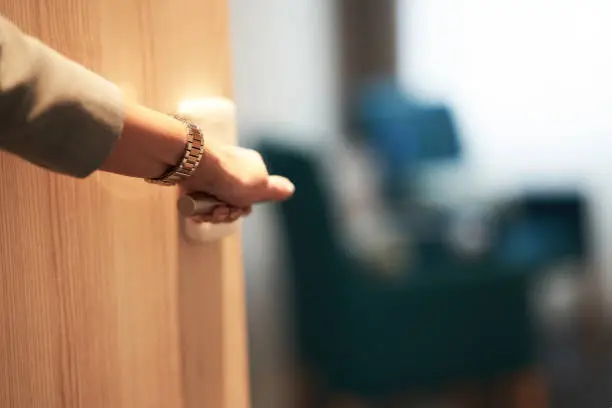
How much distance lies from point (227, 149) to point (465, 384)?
1460 mm

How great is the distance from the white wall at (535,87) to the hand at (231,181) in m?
2.20

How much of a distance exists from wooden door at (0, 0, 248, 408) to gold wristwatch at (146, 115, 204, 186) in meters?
0.07

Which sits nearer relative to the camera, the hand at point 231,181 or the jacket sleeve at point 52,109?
the jacket sleeve at point 52,109

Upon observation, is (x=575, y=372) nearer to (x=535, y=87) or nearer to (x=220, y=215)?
(x=535, y=87)

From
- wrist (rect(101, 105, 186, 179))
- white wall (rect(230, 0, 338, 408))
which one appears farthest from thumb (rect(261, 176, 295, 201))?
white wall (rect(230, 0, 338, 408))

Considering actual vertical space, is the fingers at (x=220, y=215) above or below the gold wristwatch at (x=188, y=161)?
below

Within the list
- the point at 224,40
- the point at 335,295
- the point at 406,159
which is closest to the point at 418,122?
the point at 406,159

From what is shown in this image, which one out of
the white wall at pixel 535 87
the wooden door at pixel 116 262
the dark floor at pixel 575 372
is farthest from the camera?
the white wall at pixel 535 87

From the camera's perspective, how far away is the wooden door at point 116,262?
0.47m

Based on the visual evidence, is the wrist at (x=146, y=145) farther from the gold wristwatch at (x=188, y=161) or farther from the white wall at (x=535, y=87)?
the white wall at (x=535, y=87)

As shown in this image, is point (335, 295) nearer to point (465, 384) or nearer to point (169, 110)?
point (465, 384)

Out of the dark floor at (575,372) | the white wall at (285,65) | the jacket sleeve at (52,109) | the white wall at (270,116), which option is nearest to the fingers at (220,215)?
the jacket sleeve at (52,109)

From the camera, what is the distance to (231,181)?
496mm

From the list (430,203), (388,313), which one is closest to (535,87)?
(430,203)
